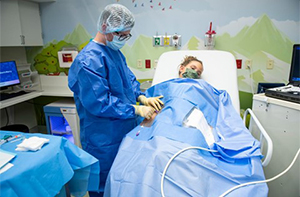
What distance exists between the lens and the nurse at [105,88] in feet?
3.95

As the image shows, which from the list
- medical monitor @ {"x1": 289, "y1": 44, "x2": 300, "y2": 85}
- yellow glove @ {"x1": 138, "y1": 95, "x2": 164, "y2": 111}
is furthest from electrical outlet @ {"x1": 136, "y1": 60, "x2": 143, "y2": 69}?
medical monitor @ {"x1": 289, "y1": 44, "x2": 300, "y2": 85}

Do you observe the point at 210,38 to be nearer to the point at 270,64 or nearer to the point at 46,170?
the point at 270,64

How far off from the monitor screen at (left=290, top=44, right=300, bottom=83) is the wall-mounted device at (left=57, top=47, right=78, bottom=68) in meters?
2.23

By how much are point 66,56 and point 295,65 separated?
237 centimetres

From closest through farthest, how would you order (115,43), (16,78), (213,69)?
(115,43) < (213,69) < (16,78)

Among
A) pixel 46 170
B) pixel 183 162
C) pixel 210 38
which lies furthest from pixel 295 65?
pixel 46 170

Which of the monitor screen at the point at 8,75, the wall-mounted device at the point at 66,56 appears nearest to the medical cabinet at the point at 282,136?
the wall-mounted device at the point at 66,56

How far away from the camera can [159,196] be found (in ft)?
2.65

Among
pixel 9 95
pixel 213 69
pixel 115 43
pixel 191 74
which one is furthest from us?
pixel 9 95

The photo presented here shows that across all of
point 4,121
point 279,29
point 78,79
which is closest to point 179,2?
point 279,29

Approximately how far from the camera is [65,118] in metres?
2.44

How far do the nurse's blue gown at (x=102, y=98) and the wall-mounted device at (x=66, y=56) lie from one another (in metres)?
1.43

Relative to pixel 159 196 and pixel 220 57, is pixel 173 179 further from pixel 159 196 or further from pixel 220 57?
pixel 220 57

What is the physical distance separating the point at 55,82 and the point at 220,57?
2.10m
